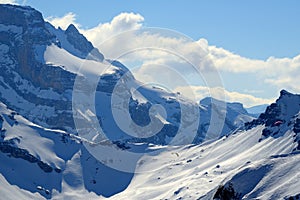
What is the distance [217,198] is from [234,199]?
266 centimetres

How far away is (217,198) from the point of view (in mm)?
95062

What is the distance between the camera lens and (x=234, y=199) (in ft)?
313
